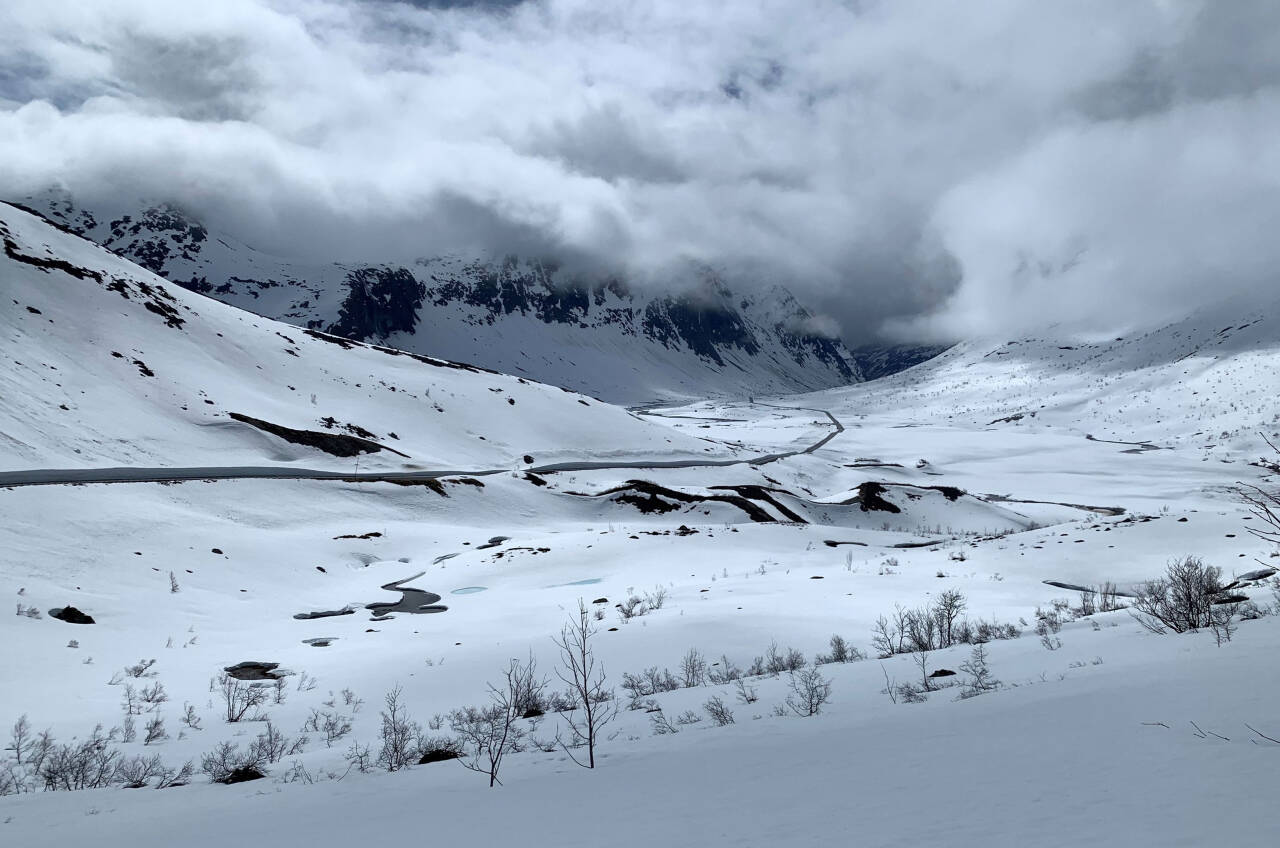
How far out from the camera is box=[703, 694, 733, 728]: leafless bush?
25.6 feet

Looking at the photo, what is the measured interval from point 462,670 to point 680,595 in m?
8.36

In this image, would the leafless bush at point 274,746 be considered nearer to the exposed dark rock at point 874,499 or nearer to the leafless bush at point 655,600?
the leafless bush at point 655,600

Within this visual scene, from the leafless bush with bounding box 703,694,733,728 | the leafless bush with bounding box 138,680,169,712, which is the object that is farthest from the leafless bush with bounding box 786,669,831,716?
the leafless bush with bounding box 138,680,169,712

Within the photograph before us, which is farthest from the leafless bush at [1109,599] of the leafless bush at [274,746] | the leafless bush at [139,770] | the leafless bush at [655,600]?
the leafless bush at [139,770]

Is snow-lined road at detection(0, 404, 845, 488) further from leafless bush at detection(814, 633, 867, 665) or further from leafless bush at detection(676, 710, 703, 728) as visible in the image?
leafless bush at detection(814, 633, 867, 665)

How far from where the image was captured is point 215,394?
47.7 meters

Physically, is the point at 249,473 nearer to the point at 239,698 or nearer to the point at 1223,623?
the point at 239,698

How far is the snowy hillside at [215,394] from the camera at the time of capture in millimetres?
37656

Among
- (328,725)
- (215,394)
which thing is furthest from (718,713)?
(215,394)

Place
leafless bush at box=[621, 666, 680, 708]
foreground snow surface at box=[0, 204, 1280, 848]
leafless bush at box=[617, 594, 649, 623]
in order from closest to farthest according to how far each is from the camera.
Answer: foreground snow surface at box=[0, 204, 1280, 848], leafless bush at box=[621, 666, 680, 708], leafless bush at box=[617, 594, 649, 623]

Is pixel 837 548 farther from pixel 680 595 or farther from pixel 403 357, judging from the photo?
pixel 403 357

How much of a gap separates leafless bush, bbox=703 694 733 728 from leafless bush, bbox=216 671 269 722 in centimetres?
691

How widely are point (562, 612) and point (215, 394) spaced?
40.9 metres

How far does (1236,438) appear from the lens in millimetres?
78000
